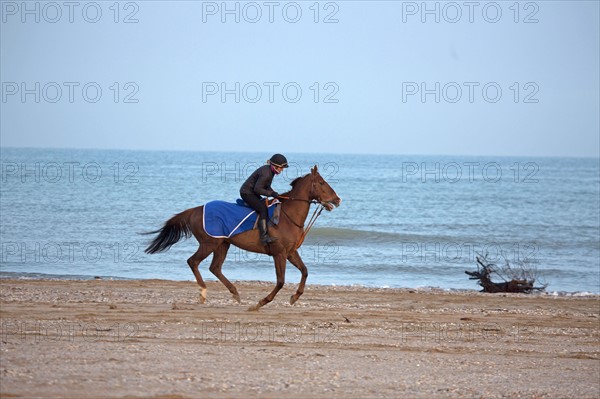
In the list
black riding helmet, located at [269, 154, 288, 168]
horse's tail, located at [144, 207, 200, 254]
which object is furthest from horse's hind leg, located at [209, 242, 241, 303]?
black riding helmet, located at [269, 154, 288, 168]

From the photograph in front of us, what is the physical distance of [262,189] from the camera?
14.0m

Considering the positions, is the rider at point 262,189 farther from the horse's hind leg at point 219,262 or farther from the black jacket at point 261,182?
the horse's hind leg at point 219,262

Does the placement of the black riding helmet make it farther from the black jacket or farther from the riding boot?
the riding boot

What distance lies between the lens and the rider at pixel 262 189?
13945 millimetres

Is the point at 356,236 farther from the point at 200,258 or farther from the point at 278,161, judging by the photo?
the point at 278,161

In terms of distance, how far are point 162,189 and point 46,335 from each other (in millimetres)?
48260

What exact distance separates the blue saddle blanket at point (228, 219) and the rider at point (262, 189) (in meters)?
0.17

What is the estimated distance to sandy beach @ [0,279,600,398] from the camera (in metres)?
8.70

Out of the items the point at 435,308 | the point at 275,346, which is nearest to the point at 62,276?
the point at 435,308

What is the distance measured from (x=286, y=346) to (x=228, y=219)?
152 inches

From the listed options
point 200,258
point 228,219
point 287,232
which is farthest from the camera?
point 200,258

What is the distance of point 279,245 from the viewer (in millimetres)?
14188

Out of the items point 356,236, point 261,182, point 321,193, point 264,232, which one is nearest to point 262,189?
point 261,182

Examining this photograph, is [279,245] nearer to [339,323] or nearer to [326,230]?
[339,323]
